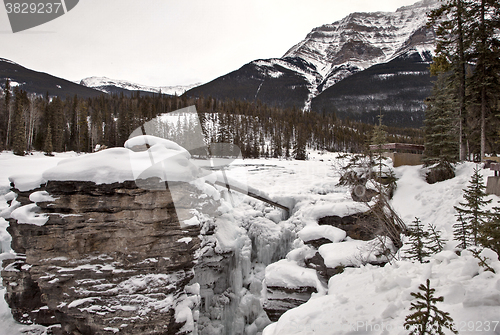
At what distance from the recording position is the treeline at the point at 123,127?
33.7m

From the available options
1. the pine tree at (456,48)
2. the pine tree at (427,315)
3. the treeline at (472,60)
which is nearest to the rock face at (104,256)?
the pine tree at (427,315)

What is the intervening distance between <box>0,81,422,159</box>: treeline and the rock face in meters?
7.07

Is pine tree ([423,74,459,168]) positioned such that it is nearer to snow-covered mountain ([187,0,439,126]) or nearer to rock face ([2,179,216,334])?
rock face ([2,179,216,334])

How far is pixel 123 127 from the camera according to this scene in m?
46.3

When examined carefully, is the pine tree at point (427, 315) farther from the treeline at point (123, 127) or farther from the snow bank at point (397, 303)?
the treeline at point (123, 127)

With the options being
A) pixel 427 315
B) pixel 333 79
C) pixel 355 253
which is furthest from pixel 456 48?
pixel 333 79

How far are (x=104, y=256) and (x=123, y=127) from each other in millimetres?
44794

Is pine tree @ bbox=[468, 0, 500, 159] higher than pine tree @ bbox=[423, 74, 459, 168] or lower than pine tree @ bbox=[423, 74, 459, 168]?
higher

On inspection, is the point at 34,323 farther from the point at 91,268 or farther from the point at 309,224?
the point at 309,224

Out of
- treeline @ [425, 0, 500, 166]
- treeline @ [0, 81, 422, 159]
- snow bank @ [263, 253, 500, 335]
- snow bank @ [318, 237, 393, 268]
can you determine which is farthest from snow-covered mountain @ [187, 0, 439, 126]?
snow bank @ [263, 253, 500, 335]

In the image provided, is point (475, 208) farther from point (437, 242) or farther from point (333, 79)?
point (333, 79)

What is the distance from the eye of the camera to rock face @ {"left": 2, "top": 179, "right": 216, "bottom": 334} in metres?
7.05

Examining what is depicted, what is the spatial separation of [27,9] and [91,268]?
6.48 meters

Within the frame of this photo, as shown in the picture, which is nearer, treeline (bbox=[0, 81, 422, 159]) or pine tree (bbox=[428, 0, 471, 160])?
pine tree (bbox=[428, 0, 471, 160])
